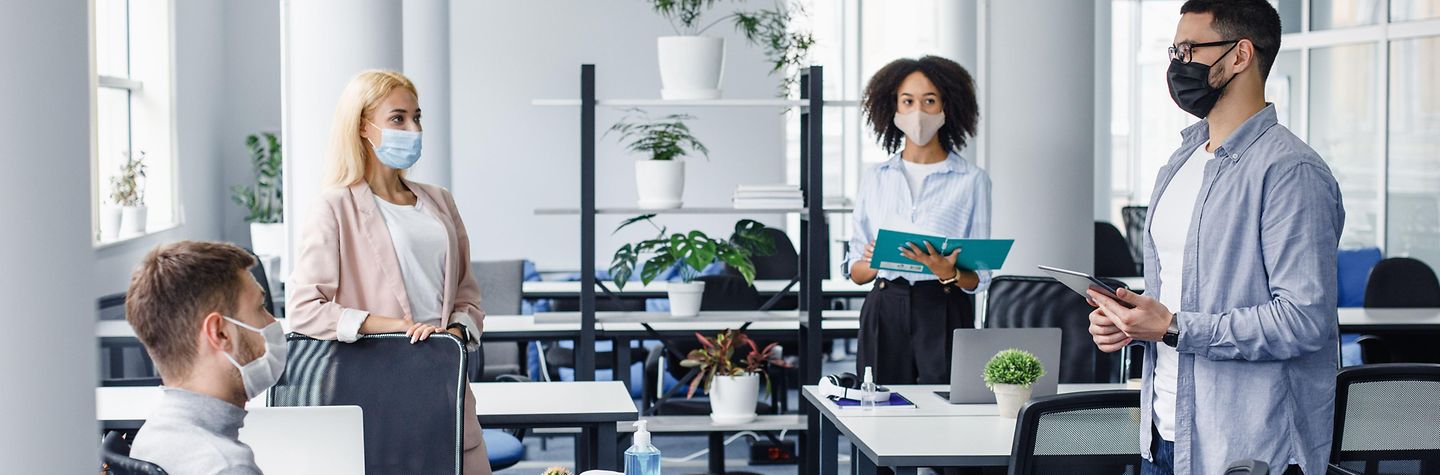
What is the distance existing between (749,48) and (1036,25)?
174 inches

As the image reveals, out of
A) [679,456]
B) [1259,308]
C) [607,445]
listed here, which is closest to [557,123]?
[679,456]

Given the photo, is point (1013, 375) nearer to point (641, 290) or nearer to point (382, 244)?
point (382, 244)

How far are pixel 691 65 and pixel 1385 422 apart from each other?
2.94 m

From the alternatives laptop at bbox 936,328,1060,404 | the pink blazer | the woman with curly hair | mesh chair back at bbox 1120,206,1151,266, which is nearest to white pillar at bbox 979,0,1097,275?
the woman with curly hair

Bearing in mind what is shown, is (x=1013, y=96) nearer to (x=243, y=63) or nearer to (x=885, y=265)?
(x=885, y=265)

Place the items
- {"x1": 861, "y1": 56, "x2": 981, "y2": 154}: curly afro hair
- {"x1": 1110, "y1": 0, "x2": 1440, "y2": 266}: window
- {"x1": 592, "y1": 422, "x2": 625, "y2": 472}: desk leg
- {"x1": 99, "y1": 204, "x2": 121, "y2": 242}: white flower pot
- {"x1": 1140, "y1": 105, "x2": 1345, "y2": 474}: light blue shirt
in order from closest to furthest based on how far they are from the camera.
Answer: {"x1": 1140, "y1": 105, "x2": 1345, "y2": 474}: light blue shirt → {"x1": 592, "y1": 422, "x2": 625, "y2": 472}: desk leg → {"x1": 861, "y1": 56, "x2": 981, "y2": 154}: curly afro hair → {"x1": 99, "y1": 204, "x2": 121, "y2": 242}: white flower pot → {"x1": 1110, "y1": 0, "x2": 1440, "y2": 266}: window

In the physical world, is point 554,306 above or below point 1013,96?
below

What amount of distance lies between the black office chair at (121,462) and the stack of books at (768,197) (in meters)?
3.28

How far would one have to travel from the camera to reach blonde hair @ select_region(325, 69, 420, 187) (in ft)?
10.2

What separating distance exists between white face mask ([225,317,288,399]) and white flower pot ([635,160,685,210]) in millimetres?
2968

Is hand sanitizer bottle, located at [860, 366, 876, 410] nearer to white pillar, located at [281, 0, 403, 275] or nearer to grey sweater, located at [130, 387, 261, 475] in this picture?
grey sweater, located at [130, 387, 261, 475]

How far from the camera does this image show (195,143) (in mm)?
8523

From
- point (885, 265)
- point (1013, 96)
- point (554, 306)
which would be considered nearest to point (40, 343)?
point (885, 265)

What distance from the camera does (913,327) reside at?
13.6ft
